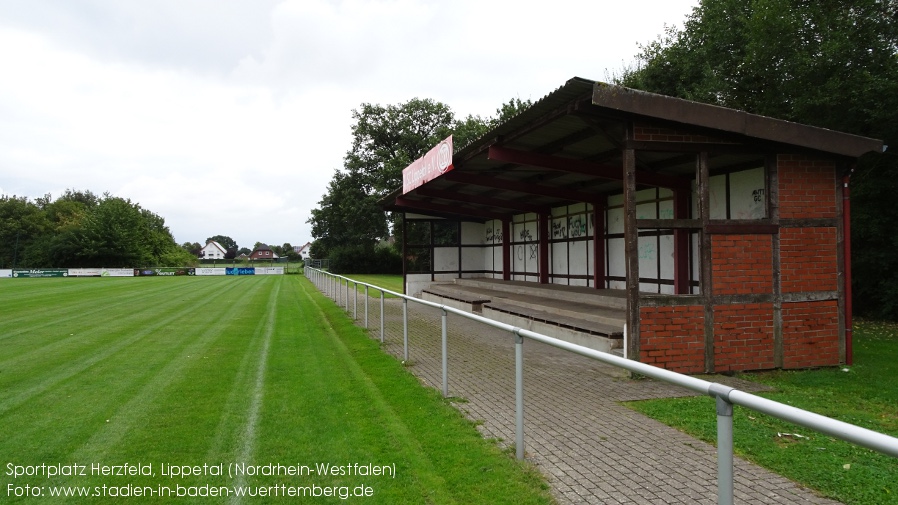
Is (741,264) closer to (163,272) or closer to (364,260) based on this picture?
(364,260)

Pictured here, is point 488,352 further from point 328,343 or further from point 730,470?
point 328,343

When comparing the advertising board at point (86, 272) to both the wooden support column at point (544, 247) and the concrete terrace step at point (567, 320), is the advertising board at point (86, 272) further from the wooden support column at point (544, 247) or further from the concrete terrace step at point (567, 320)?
the concrete terrace step at point (567, 320)

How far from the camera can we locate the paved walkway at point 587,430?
3.47m

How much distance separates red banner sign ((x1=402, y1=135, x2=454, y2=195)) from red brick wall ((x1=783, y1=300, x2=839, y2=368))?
20.4 ft

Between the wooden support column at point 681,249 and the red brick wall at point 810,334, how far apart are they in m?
2.69

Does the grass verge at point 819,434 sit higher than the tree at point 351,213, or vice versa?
the tree at point 351,213

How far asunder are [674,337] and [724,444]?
5338 mm

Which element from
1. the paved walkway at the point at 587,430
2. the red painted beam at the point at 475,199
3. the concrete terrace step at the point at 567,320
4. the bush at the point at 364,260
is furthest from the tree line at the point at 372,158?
the paved walkway at the point at 587,430

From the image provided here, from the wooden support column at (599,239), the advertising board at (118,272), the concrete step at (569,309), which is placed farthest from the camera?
the advertising board at (118,272)

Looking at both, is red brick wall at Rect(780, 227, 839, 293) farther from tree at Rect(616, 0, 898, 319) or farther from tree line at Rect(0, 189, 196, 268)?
tree line at Rect(0, 189, 196, 268)

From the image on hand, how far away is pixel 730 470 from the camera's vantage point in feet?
6.91

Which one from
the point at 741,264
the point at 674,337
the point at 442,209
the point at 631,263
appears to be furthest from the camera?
the point at 442,209

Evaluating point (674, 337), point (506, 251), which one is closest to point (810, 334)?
point (674, 337)

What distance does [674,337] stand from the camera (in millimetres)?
7082
